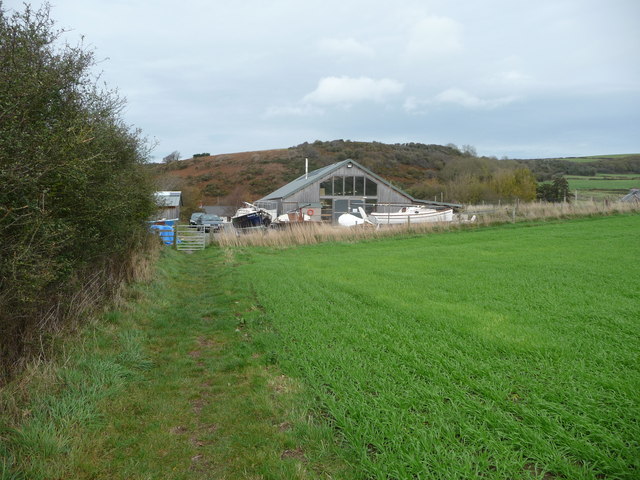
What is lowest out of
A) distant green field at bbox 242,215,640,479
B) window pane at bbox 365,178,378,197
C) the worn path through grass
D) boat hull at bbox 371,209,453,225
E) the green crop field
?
the worn path through grass

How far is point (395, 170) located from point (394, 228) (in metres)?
49.8

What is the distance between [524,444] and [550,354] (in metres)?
2.02

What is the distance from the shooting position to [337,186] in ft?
122

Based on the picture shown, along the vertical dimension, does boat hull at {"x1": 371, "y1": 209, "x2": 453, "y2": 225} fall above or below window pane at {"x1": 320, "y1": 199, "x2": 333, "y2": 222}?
below

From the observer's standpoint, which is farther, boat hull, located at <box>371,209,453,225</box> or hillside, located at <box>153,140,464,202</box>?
hillside, located at <box>153,140,464,202</box>

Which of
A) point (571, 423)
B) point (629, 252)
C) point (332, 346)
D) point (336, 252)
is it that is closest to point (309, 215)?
point (336, 252)

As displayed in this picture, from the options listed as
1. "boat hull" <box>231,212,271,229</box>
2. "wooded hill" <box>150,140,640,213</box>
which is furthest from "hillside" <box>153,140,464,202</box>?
"boat hull" <box>231,212,271,229</box>

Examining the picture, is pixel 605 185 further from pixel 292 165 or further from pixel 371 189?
pixel 292 165

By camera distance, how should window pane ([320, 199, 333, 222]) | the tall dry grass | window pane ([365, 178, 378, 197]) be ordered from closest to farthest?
the tall dry grass → window pane ([320, 199, 333, 222]) → window pane ([365, 178, 378, 197])

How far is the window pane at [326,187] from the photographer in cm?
3684

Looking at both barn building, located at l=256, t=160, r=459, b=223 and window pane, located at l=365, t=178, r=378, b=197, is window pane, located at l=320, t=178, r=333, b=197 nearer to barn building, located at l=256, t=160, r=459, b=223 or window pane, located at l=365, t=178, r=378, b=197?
barn building, located at l=256, t=160, r=459, b=223

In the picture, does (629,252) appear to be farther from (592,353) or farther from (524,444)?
(524,444)

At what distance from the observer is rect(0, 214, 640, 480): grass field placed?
10.7 feet

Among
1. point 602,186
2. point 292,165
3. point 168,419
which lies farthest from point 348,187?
point 292,165
